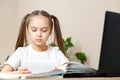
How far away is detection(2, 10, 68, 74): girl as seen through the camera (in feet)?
4.75

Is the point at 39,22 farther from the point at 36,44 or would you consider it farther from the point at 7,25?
the point at 7,25

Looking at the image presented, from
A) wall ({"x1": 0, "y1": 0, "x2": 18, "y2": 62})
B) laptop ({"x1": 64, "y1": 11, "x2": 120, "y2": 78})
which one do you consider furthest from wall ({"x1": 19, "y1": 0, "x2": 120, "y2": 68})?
laptop ({"x1": 64, "y1": 11, "x2": 120, "y2": 78})

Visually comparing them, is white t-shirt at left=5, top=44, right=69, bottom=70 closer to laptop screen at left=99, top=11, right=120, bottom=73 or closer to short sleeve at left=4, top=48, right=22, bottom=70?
short sleeve at left=4, top=48, right=22, bottom=70

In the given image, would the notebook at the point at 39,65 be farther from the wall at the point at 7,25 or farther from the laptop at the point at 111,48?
the wall at the point at 7,25

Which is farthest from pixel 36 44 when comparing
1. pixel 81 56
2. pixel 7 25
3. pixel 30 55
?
pixel 7 25

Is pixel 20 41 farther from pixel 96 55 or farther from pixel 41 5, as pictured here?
pixel 41 5

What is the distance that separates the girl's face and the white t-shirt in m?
0.09

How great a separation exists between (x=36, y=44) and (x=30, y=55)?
0.08 meters

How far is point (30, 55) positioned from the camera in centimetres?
155

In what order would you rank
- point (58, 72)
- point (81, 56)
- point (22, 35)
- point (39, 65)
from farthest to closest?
point (81, 56) → point (22, 35) → point (39, 65) → point (58, 72)

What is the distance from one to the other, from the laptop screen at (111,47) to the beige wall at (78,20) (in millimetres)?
1753

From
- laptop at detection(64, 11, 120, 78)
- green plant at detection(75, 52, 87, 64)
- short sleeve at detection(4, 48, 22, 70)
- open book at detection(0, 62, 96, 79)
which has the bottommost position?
green plant at detection(75, 52, 87, 64)

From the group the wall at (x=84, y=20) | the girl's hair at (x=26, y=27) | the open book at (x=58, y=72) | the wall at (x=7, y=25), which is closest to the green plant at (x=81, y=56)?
the wall at (x=84, y=20)

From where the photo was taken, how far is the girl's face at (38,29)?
4.71 feet
